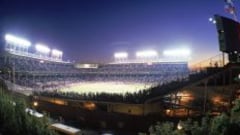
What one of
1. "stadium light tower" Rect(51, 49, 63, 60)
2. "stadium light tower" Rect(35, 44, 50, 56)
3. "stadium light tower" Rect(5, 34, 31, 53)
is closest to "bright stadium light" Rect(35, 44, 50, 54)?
"stadium light tower" Rect(35, 44, 50, 56)

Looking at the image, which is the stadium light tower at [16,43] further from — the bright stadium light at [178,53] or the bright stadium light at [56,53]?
the bright stadium light at [178,53]

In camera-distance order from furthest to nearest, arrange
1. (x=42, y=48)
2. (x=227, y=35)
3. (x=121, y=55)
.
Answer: (x=121, y=55) < (x=42, y=48) < (x=227, y=35)

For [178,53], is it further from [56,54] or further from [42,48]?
[56,54]

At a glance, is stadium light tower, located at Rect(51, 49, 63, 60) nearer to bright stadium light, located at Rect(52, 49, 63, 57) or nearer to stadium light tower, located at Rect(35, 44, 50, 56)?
bright stadium light, located at Rect(52, 49, 63, 57)

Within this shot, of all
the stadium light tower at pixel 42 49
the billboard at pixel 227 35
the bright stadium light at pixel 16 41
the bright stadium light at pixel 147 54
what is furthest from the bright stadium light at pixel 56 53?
the billboard at pixel 227 35

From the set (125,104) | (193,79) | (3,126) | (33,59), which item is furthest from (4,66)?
(3,126)

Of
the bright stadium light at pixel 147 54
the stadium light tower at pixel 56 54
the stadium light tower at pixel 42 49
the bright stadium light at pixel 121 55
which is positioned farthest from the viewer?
the stadium light tower at pixel 56 54

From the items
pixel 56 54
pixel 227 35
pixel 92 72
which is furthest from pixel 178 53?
pixel 56 54

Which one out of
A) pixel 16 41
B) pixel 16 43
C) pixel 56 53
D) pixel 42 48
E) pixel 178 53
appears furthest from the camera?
pixel 56 53
